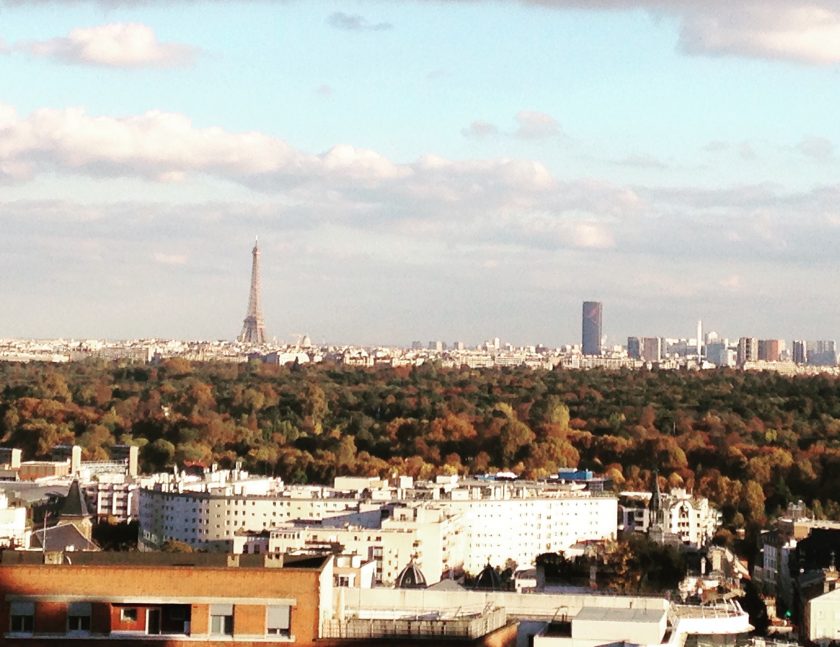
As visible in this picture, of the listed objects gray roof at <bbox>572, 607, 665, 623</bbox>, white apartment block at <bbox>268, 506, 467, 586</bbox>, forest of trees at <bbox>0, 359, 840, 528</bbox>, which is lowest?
white apartment block at <bbox>268, 506, 467, 586</bbox>

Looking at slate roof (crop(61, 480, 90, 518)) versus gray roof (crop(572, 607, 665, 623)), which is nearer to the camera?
gray roof (crop(572, 607, 665, 623))

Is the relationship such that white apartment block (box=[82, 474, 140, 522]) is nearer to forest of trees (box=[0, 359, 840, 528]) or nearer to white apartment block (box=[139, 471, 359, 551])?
white apartment block (box=[139, 471, 359, 551])

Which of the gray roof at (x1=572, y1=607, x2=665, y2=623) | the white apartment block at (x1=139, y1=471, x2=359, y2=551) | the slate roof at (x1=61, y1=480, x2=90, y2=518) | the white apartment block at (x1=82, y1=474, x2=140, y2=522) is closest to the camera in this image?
the gray roof at (x1=572, y1=607, x2=665, y2=623)

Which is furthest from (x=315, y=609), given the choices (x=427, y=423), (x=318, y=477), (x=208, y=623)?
(x=427, y=423)

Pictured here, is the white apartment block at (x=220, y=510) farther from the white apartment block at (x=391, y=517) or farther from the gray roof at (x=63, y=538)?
the gray roof at (x=63, y=538)

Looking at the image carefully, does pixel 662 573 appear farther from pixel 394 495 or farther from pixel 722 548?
pixel 394 495

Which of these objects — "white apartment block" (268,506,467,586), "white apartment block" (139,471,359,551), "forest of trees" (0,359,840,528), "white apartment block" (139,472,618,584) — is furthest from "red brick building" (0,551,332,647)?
"forest of trees" (0,359,840,528)
